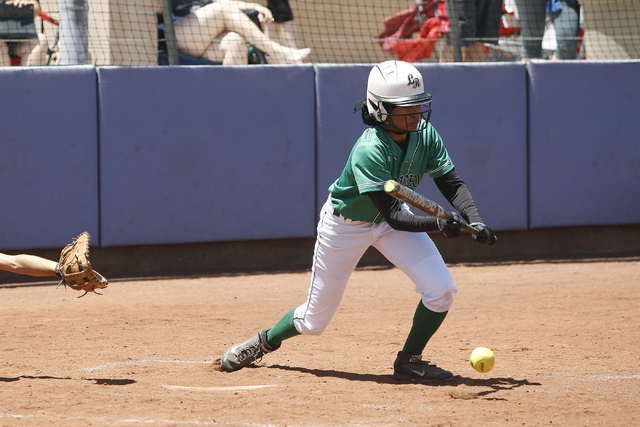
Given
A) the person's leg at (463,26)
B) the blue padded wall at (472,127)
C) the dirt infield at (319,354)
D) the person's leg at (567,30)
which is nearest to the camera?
the dirt infield at (319,354)

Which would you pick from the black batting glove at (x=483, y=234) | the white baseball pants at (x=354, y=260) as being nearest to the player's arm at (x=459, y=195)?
the black batting glove at (x=483, y=234)

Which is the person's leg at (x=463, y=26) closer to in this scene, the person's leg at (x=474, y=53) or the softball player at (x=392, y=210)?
the person's leg at (x=474, y=53)

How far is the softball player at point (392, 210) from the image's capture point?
3885 millimetres

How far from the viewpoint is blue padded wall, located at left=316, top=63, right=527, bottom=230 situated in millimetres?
7879

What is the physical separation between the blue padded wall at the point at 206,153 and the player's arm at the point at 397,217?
4.07 m

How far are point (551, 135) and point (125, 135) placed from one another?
4772 millimetres

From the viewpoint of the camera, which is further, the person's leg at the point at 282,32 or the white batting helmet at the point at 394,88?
the person's leg at the point at 282,32

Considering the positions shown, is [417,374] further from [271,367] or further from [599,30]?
[599,30]

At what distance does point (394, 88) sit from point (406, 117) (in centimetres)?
18

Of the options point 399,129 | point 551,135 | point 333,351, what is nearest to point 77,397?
point 333,351

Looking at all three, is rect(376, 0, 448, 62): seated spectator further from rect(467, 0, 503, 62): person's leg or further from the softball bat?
the softball bat

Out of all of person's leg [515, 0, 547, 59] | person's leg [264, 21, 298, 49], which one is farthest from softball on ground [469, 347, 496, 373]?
person's leg [264, 21, 298, 49]

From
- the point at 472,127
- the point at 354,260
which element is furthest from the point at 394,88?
the point at 472,127

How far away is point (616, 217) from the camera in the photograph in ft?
27.7
